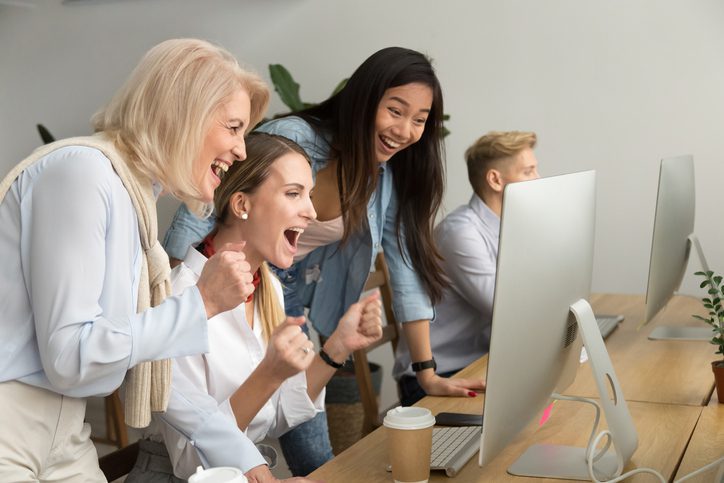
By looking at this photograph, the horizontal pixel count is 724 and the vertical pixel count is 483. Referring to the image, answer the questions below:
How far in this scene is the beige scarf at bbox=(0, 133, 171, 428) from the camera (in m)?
1.22

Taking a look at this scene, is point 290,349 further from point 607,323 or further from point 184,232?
point 607,323

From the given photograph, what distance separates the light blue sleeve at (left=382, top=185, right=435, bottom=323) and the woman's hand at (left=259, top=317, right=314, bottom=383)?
85cm

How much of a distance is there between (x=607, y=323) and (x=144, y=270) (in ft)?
5.13

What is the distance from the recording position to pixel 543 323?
1175 millimetres

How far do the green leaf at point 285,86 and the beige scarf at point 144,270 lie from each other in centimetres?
243

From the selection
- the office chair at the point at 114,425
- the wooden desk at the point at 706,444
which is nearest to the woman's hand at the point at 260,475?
the wooden desk at the point at 706,444

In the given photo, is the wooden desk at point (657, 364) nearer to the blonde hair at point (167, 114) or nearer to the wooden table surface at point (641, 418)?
the wooden table surface at point (641, 418)

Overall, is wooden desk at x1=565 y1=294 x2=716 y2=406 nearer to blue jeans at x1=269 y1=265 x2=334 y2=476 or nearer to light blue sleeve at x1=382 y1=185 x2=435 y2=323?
light blue sleeve at x1=382 y1=185 x2=435 y2=323

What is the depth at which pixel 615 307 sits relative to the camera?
2.86m

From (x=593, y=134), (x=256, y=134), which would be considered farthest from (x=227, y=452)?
(x=593, y=134)

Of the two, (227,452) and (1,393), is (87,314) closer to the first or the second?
(1,393)

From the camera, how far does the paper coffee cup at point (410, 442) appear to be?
4.05ft

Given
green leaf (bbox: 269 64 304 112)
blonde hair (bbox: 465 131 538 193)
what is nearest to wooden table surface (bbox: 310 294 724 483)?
blonde hair (bbox: 465 131 538 193)

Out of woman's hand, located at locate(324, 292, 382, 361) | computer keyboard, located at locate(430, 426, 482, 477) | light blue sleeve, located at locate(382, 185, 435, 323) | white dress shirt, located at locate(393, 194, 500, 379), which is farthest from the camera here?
white dress shirt, located at locate(393, 194, 500, 379)
